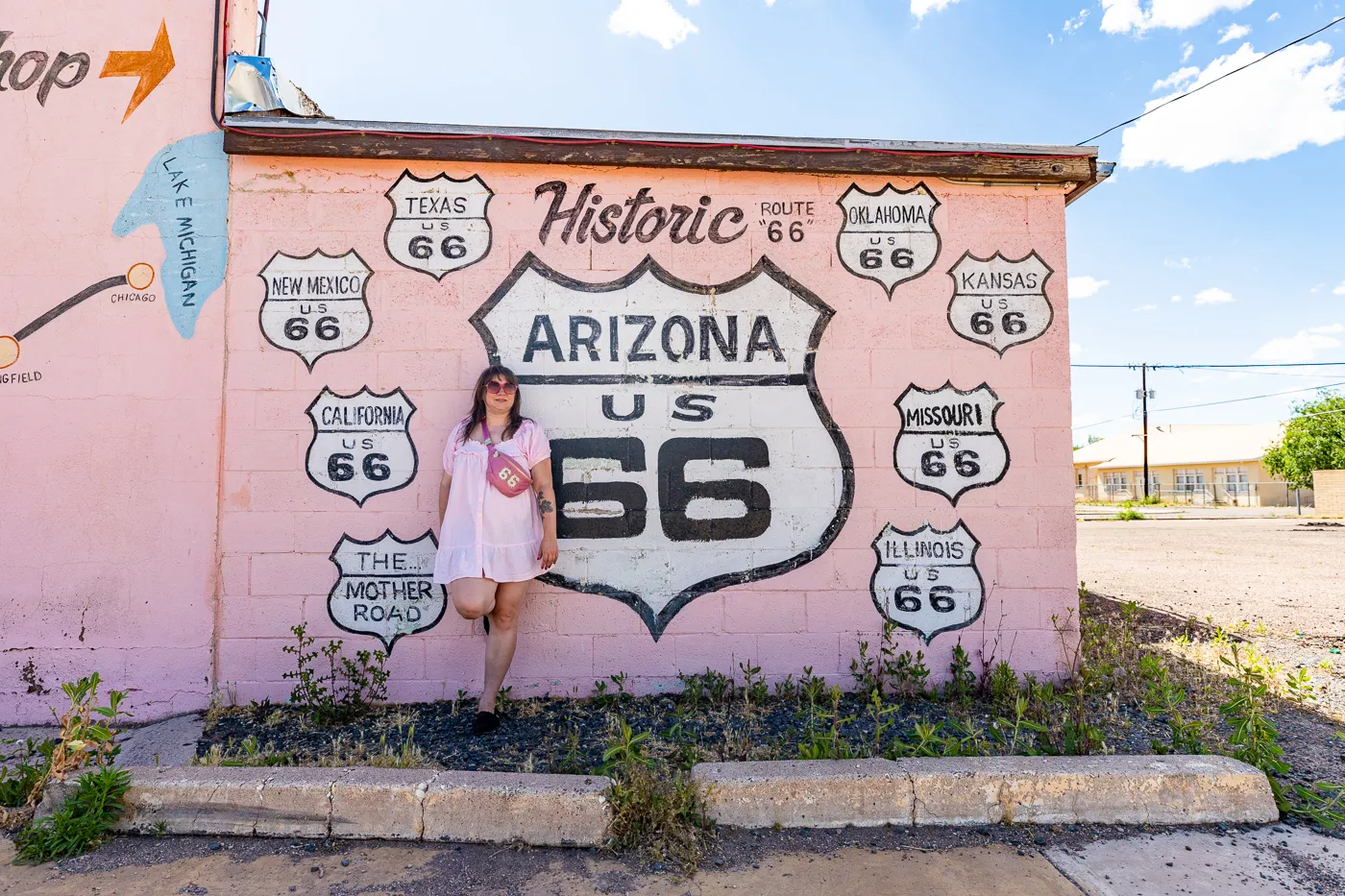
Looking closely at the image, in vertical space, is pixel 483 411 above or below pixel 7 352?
below

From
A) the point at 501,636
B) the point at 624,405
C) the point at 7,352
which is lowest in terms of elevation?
the point at 501,636

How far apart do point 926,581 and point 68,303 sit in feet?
16.1

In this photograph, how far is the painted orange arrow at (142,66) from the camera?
159 inches

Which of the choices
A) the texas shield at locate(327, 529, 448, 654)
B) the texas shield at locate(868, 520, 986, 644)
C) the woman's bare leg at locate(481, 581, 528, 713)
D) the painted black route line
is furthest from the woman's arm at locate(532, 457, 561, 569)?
the painted black route line

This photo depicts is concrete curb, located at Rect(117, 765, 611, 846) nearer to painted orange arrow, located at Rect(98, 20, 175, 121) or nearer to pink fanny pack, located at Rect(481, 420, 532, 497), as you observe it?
pink fanny pack, located at Rect(481, 420, 532, 497)

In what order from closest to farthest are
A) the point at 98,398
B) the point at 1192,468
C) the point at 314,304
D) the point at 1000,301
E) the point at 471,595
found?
the point at 471,595
the point at 98,398
the point at 314,304
the point at 1000,301
the point at 1192,468

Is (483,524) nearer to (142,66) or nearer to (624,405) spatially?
(624,405)

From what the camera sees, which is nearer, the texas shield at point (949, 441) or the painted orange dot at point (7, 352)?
the painted orange dot at point (7, 352)

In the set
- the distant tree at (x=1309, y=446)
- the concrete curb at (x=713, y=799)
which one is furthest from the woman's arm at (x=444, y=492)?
the distant tree at (x=1309, y=446)

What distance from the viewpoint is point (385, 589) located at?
3947 millimetres

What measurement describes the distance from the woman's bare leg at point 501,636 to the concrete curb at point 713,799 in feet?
2.57

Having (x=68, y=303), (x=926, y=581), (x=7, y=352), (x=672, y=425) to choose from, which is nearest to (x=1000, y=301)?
(x=926, y=581)

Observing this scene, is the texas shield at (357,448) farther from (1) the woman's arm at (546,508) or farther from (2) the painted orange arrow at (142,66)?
(2) the painted orange arrow at (142,66)

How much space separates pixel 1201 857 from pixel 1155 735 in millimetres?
999
